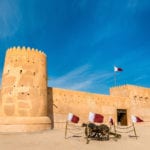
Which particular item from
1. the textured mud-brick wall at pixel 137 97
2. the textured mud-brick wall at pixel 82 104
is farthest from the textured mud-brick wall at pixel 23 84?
the textured mud-brick wall at pixel 137 97

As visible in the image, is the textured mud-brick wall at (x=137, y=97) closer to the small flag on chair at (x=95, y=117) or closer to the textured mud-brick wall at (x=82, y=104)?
the textured mud-brick wall at (x=82, y=104)

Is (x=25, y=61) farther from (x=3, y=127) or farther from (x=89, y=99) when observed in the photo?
(x=89, y=99)

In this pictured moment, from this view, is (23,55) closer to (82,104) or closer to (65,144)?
(82,104)

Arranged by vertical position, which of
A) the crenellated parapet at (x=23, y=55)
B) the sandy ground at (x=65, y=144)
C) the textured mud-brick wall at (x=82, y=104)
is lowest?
the sandy ground at (x=65, y=144)

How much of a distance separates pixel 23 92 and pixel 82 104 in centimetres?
767

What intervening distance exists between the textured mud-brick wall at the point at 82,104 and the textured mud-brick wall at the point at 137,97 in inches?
41.4

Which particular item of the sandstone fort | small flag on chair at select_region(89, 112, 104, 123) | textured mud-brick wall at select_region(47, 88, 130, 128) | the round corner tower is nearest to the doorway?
textured mud-brick wall at select_region(47, 88, 130, 128)

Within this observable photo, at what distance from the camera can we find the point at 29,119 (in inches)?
552

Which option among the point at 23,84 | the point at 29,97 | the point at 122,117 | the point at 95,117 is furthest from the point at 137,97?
the point at 95,117

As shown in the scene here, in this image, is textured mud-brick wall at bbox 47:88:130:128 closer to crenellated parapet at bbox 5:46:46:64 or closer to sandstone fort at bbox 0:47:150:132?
sandstone fort at bbox 0:47:150:132

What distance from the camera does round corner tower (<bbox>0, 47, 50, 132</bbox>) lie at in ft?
45.4

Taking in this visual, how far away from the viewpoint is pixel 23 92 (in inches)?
575

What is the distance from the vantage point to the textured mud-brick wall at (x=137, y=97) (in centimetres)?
2598

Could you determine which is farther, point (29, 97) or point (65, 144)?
point (29, 97)
